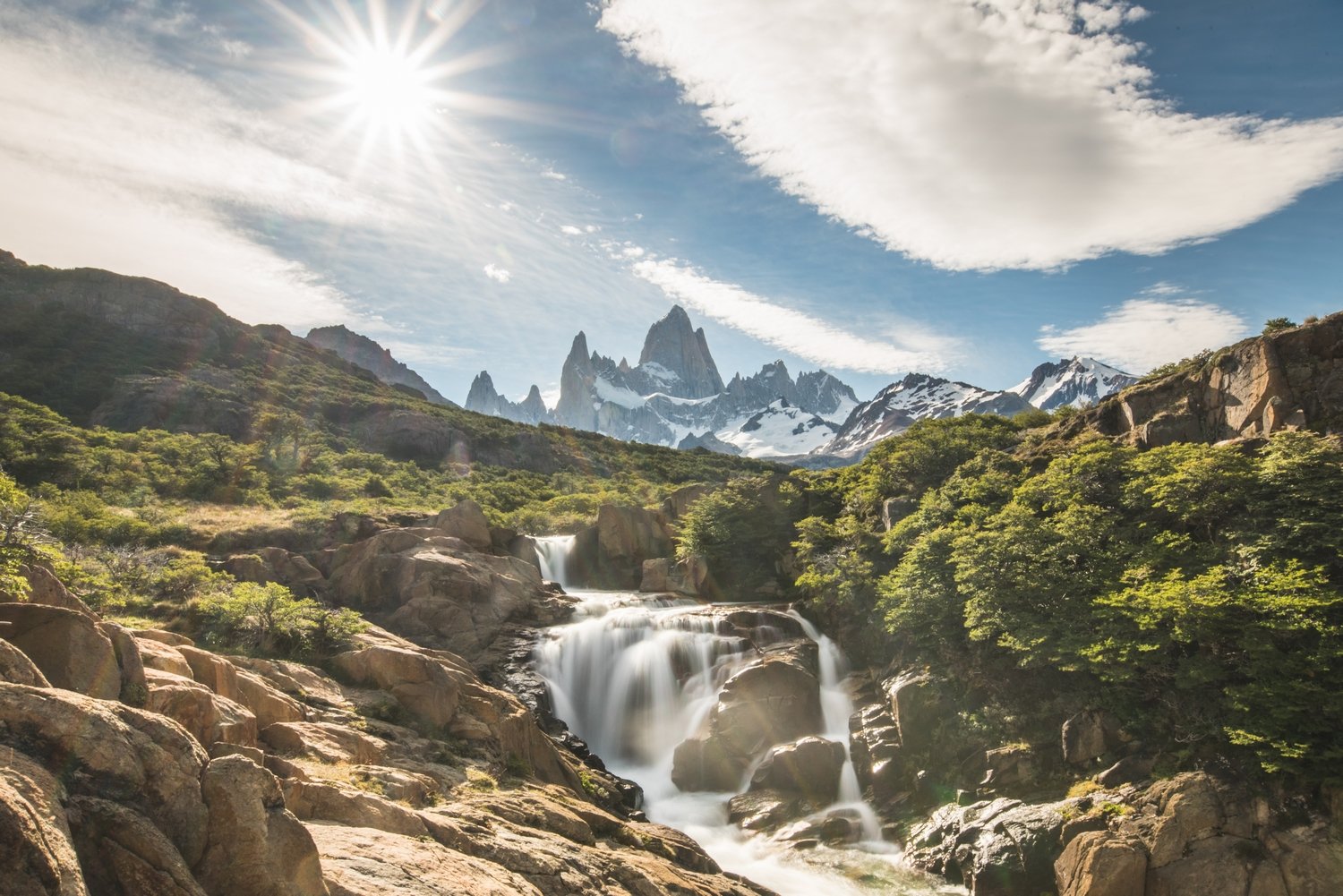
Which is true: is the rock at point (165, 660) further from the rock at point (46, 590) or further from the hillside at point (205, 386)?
the hillside at point (205, 386)

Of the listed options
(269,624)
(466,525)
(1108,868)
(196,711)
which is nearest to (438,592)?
(466,525)

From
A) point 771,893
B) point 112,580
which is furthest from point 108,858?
point 112,580

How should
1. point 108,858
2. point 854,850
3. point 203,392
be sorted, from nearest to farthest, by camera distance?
point 108,858
point 854,850
point 203,392

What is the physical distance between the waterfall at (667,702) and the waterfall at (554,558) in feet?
38.4

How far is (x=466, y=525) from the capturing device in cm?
4178

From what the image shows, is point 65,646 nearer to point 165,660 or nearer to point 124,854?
point 165,660

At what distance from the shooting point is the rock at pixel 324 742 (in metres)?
13.0

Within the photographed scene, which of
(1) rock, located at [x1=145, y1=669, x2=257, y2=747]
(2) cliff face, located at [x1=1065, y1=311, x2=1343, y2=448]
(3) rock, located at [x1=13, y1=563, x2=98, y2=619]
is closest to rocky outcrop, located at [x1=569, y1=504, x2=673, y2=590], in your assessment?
(2) cliff face, located at [x1=1065, y1=311, x2=1343, y2=448]

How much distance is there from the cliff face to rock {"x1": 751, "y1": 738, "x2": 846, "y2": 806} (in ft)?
65.9

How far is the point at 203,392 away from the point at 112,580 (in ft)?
228

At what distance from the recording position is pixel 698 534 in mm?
47219

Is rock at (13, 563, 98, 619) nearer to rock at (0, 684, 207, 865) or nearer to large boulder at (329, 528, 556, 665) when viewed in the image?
rock at (0, 684, 207, 865)

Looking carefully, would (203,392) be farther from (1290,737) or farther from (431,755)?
(1290,737)

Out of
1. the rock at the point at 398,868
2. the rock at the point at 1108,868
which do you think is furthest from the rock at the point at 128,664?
the rock at the point at 1108,868
